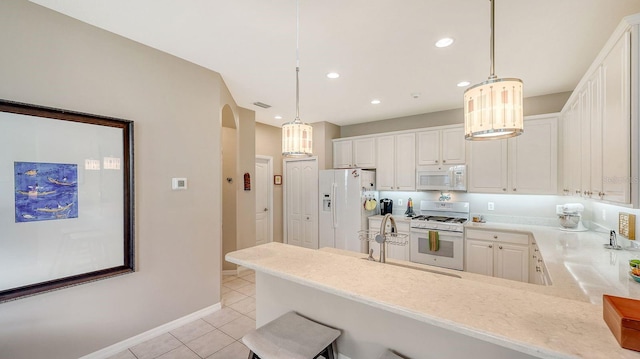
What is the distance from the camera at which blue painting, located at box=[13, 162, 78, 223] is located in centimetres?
180

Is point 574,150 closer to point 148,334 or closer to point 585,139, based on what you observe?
point 585,139

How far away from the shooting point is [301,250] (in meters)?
1.84

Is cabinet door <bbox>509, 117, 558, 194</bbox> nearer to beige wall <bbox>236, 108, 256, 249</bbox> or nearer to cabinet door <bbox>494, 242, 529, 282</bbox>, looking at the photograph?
cabinet door <bbox>494, 242, 529, 282</bbox>

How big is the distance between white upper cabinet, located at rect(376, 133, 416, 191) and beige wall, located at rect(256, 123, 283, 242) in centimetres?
214

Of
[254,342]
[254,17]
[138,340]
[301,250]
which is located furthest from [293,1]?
[138,340]

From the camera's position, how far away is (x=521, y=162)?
363 centimetres

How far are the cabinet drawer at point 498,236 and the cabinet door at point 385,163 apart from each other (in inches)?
57.1

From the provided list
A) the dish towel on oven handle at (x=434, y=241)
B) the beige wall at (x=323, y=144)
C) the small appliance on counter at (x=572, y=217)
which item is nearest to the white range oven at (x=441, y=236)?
the dish towel on oven handle at (x=434, y=241)

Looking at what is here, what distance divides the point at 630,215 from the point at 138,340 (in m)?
4.50

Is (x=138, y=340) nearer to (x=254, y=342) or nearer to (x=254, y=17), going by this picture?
(x=254, y=342)

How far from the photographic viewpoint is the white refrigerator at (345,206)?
15.0 feet

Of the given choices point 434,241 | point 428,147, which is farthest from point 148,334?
point 428,147

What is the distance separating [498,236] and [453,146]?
147 cm

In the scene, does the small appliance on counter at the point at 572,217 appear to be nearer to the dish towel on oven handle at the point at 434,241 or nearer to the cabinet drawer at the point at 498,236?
the cabinet drawer at the point at 498,236
